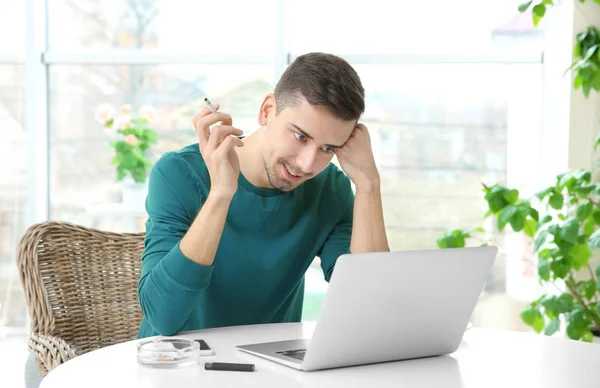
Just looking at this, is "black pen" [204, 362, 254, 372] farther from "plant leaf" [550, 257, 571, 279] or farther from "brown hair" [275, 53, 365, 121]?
"plant leaf" [550, 257, 571, 279]

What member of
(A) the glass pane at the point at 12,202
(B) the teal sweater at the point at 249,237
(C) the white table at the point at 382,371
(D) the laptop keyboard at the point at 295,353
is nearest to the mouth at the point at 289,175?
(B) the teal sweater at the point at 249,237

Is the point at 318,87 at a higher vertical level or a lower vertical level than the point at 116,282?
higher

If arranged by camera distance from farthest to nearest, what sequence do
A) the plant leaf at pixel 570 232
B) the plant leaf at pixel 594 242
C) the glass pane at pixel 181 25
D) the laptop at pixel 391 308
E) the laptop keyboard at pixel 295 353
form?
the glass pane at pixel 181 25 < the plant leaf at pixel 570 232 < the plant leaf at pixel 594 242 < the laptop keyboard at pixel 295 353 < the laptop at pixel 391 308

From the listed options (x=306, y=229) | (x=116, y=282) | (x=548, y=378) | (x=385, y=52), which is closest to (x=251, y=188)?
(x=306, y=229)

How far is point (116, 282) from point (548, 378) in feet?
4.25

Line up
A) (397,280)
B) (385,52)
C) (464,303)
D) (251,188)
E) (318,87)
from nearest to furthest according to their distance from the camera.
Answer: (397,280)
(464,303)
(318,87)
(251,188)
(385,52)

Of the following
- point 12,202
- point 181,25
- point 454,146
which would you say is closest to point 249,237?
point 454,146

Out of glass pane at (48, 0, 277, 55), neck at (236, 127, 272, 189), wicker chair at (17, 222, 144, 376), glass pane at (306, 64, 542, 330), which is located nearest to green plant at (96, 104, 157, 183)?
glass pane at (48, 0, 277, 55)

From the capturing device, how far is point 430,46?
3838mm

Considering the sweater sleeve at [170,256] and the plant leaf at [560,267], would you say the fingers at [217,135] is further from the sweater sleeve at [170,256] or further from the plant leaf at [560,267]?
the plant leaf at [560,267]

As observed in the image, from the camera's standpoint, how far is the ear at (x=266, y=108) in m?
1.88

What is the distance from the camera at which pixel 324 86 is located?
5.70ft

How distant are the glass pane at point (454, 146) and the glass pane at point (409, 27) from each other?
0.34 feet

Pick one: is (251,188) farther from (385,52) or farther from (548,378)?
(385,52)
